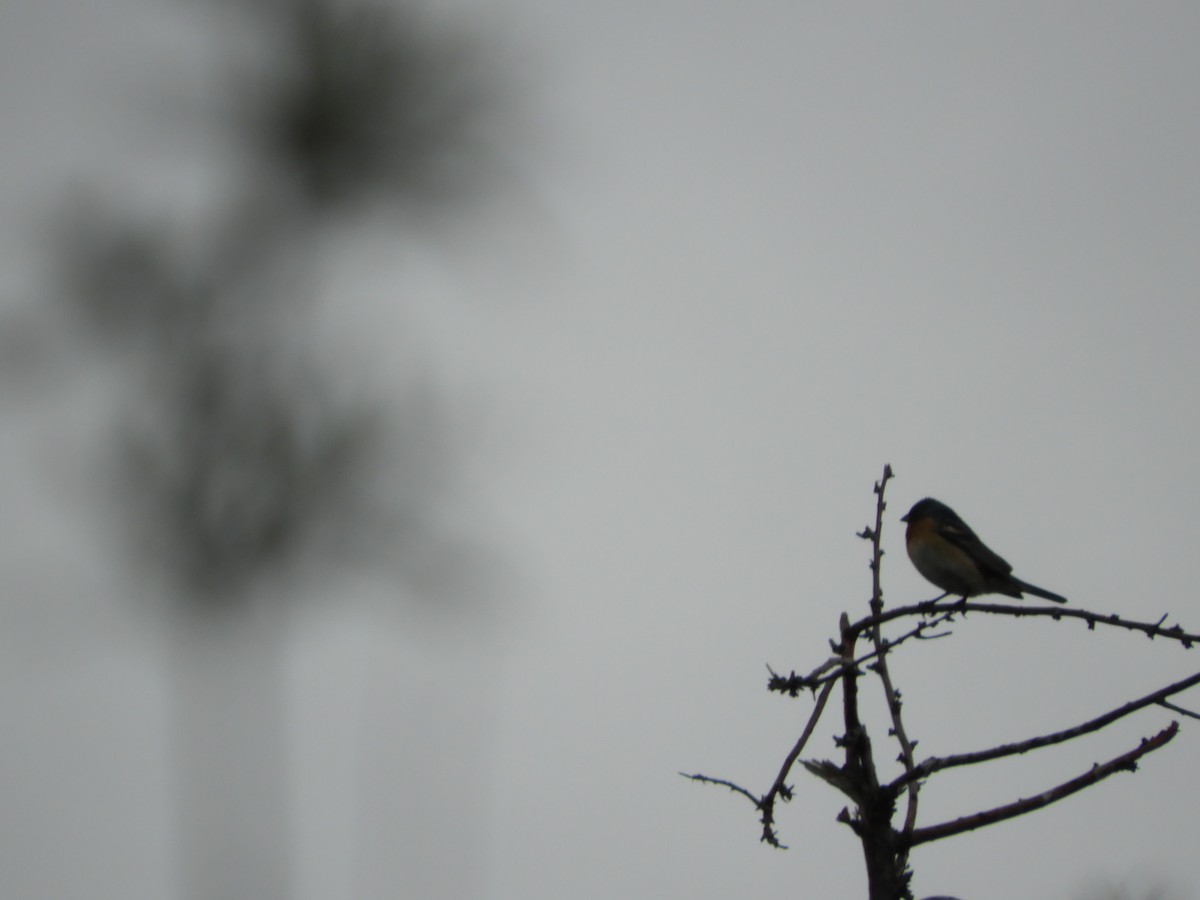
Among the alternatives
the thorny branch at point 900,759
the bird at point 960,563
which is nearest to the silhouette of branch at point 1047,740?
the thorny branch at point 900,759

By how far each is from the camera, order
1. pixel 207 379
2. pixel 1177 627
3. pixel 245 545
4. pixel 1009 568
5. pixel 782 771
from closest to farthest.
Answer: pixel 782 771 < pixel 1177 627 < pixel 245 545 < pixel 207 379 < pixel 1009 568

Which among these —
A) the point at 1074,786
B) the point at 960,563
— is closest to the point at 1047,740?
the point at 1074,786

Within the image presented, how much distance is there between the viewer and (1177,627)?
2.22 m

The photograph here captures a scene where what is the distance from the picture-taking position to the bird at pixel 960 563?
627 centimetres

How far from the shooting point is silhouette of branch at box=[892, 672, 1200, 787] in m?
1.65

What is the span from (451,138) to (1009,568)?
425cm

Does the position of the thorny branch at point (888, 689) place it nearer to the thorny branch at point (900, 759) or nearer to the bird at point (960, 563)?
the thorny branch at point (900, 759)

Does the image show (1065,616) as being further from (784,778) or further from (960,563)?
(960,563)

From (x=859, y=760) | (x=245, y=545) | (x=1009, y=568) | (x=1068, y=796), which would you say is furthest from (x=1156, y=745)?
(x=1009, y=568)

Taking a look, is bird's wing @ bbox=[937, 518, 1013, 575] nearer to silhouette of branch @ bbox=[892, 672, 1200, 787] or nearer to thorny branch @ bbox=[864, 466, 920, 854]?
thorny branch @ bbox=[864, 466, 920, 854]

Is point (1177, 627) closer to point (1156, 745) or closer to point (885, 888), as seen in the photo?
point (1156, 745)

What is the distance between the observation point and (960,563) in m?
6.33

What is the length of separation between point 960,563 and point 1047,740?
15.5 feet

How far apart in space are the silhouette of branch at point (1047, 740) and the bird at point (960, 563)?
178 inches
